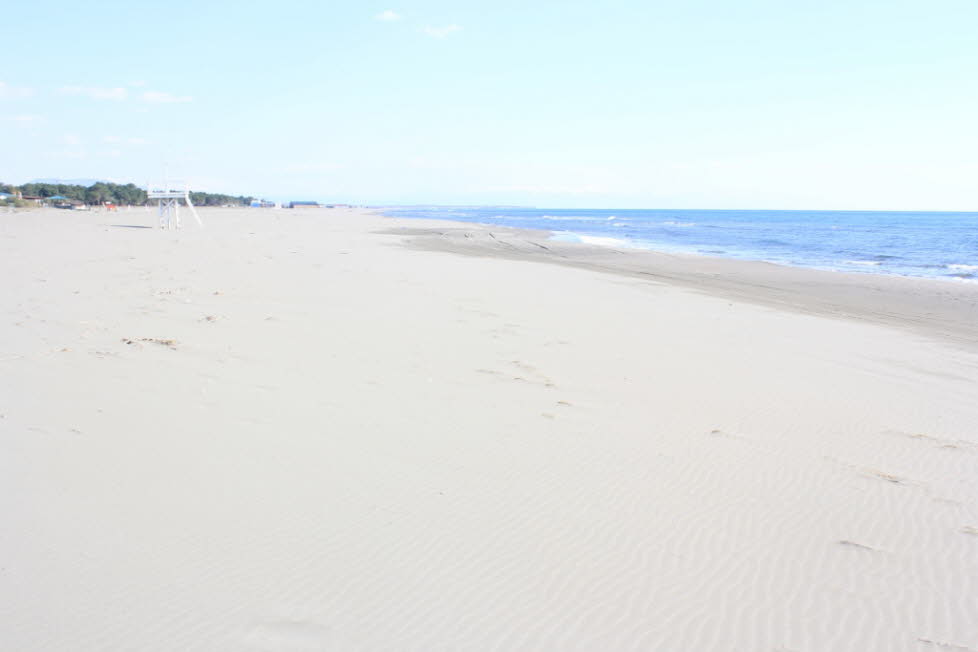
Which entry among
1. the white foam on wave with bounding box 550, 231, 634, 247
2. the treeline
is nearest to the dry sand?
the white foam on wave with bounding box 550, 231, 634, 247

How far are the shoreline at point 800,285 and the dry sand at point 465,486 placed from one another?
11.9 feet

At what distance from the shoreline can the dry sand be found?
364 centimetres

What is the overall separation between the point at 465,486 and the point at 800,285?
52.6 ft

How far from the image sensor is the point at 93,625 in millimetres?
2512

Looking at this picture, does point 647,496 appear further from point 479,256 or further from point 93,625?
point 479,256

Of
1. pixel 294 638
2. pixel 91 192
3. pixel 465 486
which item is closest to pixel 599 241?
pixel 465 486

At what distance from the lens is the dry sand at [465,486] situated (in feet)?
8.89

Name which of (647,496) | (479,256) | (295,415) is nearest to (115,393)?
(295,415)

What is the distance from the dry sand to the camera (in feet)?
8.89

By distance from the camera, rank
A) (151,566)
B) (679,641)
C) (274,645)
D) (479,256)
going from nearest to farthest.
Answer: (274,645)
(679,641)
(151,566)
(479,256)

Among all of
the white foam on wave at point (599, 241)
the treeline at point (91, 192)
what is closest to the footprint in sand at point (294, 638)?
the white foam on wave at point (599, 241)

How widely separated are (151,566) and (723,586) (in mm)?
2834

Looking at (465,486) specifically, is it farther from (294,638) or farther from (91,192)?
(91,192)

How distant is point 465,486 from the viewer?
3.91 meters
